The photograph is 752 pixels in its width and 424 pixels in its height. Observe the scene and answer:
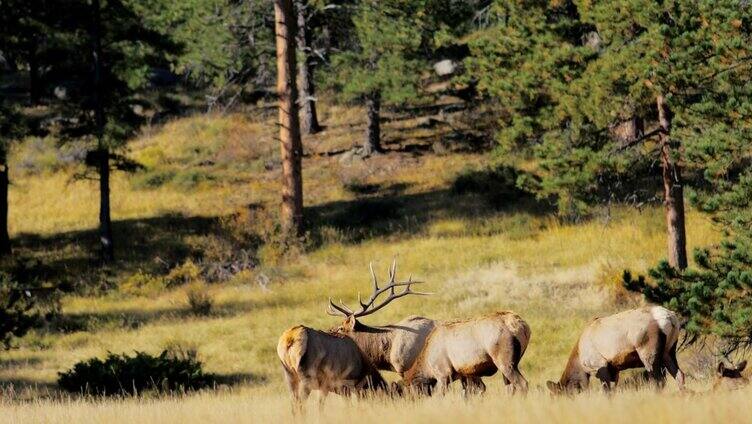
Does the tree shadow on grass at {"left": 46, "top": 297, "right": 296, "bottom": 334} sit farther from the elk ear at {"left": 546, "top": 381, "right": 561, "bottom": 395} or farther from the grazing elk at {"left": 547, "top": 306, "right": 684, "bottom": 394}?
the elk ear at {"left": 546, "top": 381, "right": 561, "bottom": 395}

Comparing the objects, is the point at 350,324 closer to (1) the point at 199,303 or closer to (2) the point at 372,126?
(1) the point at 199,303

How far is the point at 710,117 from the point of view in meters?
15.4

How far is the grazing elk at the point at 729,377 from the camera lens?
1069cm

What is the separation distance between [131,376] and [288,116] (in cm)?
1279

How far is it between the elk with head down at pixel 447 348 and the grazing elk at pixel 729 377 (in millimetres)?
2063

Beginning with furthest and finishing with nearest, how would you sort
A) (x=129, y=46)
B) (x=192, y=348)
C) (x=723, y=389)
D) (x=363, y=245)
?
1. (x=129, y=46)
2. (x=363, y=245)
3. (x=192, y=348)
4. (x=723, y=389)

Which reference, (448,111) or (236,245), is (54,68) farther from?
→ (448,111)

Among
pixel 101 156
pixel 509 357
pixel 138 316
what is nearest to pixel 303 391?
pixel 509 357

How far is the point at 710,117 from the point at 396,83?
20.2 meters

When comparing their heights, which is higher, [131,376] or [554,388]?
[554,388]

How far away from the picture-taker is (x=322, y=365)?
11219 mm

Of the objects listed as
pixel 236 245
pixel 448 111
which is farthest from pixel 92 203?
pixel 448 111

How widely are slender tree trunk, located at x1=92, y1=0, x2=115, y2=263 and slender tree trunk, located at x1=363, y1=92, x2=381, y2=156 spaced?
444 inches

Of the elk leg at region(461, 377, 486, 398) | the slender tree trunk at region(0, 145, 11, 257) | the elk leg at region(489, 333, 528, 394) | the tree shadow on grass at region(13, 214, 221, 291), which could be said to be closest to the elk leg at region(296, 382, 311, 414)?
the elk leg at region(461, 377, 486, 398)
